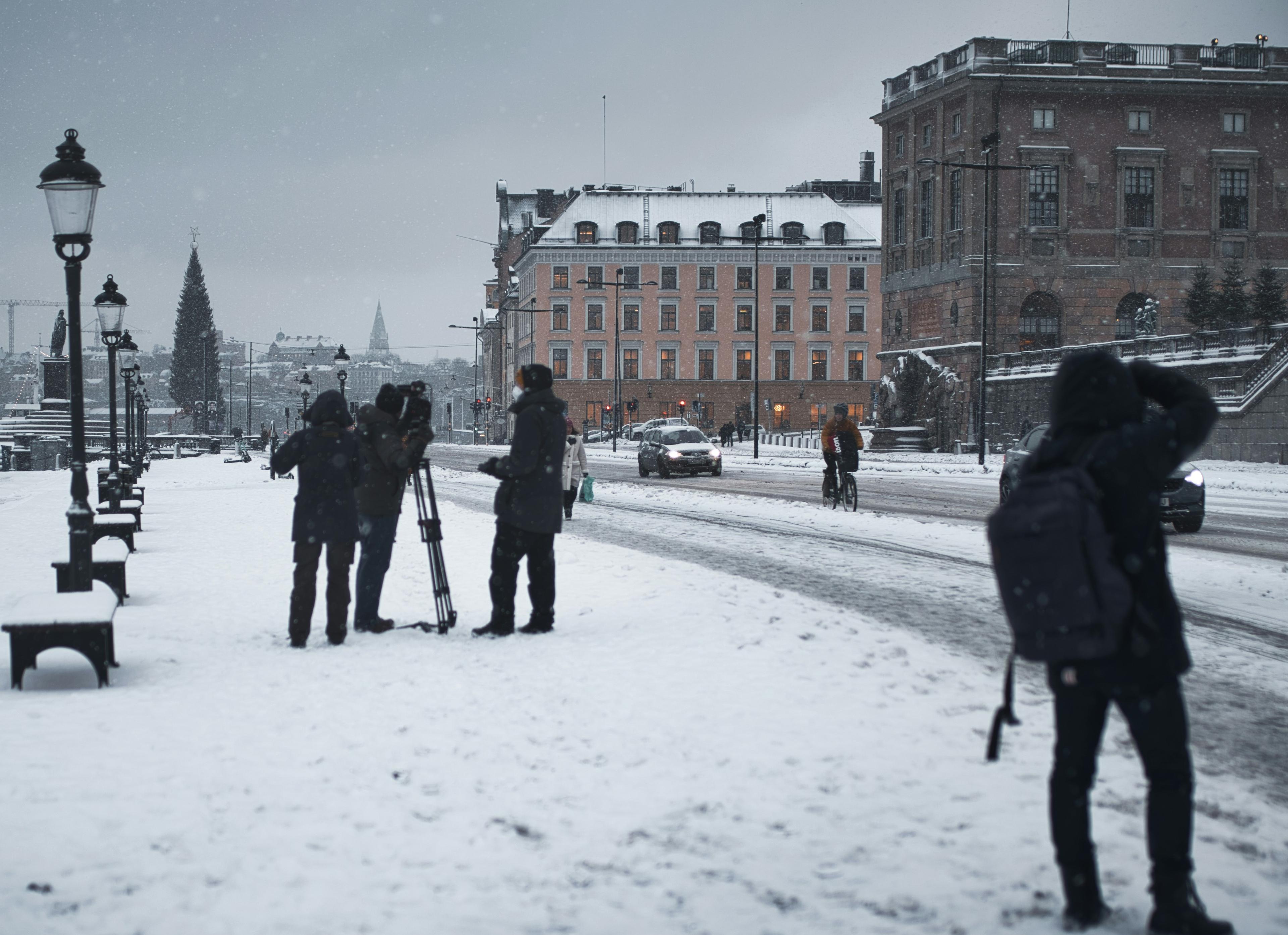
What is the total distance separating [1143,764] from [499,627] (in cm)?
553

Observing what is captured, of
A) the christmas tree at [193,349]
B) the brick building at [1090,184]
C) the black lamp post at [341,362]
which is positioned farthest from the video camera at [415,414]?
the christmas tree at [193,349]

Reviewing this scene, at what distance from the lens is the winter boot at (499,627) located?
856 centimetres

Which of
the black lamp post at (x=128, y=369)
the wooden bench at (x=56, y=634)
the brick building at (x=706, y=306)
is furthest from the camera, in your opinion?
the brick building at (x=706, y=306)

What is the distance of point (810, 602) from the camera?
9.86 metres

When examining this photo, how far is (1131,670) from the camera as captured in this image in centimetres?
346

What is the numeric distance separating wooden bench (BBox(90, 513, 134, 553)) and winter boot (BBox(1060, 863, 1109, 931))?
11.0 meters

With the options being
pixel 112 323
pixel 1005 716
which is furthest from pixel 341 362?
pixel 1005 716

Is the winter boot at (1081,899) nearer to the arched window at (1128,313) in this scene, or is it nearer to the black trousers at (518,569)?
the black trousers at (518,569)

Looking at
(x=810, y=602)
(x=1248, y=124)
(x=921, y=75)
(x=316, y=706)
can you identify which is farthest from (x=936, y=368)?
(x=316, y=706)

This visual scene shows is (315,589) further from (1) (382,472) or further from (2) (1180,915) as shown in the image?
(2) (1180,915)

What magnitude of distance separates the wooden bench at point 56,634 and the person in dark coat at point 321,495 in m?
1.29

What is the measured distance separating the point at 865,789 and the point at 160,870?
8.90 feet

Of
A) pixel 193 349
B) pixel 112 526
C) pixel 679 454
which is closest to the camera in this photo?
pixel 112 526

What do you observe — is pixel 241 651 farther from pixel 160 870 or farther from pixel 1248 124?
pixel 1248 124
